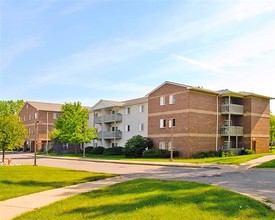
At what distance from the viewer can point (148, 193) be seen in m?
10.2

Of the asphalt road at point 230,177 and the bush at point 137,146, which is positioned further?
the bush at point 137,146

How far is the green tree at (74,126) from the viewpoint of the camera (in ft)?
165

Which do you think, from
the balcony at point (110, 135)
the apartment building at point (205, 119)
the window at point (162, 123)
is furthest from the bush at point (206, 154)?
the balcony at point (110, 135)

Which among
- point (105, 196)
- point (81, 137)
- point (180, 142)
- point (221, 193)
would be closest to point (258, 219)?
point (221, 193)

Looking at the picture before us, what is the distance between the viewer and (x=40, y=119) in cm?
6925

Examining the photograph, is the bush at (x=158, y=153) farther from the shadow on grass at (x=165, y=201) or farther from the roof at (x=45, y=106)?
the roof at (x=45, y=106)

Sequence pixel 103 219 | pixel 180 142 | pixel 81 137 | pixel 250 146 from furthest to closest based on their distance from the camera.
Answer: pixel 81 137 < pixel 250 146 < pixel 180 142 < pixel 103 219

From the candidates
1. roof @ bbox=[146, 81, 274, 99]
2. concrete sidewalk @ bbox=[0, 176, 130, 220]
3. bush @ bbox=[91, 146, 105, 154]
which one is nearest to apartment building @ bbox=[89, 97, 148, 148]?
bush @ bbox=[91, 146, 105, 154]

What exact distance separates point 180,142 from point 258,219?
3275 centimetres

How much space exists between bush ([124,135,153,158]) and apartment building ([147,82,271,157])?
120 centimetres

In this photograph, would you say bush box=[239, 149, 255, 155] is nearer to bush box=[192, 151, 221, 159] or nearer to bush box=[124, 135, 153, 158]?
bush box=[192, 151, 221, 159]

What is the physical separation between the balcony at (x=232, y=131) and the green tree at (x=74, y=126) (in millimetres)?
19520

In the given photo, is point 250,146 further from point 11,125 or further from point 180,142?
point 11,125

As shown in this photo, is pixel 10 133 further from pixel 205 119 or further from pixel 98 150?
pixel 98 150
